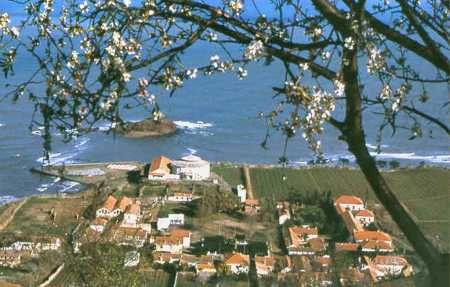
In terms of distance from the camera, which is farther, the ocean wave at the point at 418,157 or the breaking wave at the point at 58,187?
the ocean wave at the point at 418,157

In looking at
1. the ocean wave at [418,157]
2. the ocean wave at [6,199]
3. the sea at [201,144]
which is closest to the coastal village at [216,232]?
the ocean wave at [6,199]

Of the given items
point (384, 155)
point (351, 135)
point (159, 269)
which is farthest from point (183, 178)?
point (351, 135)

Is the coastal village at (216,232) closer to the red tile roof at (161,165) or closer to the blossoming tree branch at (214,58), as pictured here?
the red tile roof at (161,165)

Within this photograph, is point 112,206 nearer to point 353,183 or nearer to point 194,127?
point 353,183

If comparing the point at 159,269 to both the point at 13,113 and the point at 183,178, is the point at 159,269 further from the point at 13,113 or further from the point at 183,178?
the point at 13,113

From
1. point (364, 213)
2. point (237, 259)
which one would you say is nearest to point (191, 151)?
point (364, 213)
